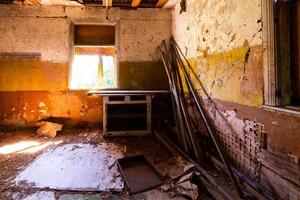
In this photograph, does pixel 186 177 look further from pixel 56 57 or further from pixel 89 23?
pixel 89 23

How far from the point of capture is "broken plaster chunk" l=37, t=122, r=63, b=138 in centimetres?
393

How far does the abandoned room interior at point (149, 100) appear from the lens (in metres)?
1.78

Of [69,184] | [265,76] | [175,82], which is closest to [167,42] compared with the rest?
[175,82]

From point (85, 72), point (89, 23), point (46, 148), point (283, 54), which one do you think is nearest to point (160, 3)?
point (89, 23)

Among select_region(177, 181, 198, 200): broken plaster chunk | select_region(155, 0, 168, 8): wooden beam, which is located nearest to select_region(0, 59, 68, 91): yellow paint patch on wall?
select_region(155, 0, 168, 8): wooden beam

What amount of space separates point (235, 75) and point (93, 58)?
328cm

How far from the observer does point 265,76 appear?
5.96ft

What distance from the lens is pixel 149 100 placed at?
3.74 metres

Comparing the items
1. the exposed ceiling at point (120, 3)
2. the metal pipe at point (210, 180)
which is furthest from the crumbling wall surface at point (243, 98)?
the exposed ceiling at point (120, 3)

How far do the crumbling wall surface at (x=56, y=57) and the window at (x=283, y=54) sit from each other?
9.44 ft

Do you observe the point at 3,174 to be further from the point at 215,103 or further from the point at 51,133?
the point at 215,103

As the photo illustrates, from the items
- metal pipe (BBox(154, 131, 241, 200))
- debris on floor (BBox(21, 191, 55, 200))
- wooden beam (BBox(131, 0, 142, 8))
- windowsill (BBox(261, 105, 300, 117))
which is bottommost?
debris on floor (BBox(21, 191, 55, 200))

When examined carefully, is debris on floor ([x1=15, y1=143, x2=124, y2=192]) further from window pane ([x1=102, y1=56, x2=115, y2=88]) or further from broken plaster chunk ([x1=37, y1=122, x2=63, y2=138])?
window pane ([x1=102, y1=56, x2=115, y2=88])

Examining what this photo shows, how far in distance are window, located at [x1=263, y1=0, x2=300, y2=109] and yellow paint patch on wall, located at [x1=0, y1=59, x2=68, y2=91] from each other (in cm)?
365
